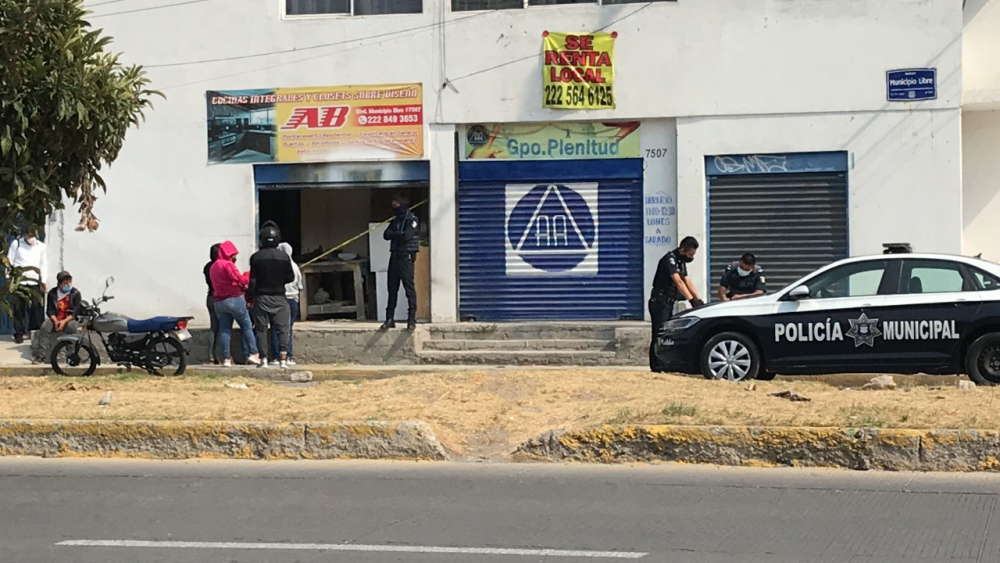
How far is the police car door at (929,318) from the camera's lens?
12.5 m

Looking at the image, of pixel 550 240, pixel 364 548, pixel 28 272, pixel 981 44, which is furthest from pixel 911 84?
pixel 364 548

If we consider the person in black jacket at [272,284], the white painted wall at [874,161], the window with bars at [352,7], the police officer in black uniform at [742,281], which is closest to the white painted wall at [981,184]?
the white painted wall at [874,161]

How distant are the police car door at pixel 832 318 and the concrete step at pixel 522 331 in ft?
16.7

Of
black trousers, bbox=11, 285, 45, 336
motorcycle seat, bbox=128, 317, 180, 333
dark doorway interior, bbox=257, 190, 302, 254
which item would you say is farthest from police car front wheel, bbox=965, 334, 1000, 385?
black trousers, bbox=11, 285, 45, 336

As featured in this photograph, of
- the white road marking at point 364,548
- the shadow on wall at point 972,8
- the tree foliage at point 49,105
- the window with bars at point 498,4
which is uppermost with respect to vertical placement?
the window with bars at point 498,4

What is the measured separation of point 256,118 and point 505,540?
13.3 m

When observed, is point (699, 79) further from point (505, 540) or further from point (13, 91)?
point (505, 540)

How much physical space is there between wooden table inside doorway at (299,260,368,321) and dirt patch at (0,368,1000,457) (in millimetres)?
6966

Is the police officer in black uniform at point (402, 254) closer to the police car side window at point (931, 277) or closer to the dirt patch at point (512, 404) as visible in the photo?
the dirt patch at point (512, 404)

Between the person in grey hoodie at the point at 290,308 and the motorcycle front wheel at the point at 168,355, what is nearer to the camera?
the motorcycle front wheel at the point at 168,355

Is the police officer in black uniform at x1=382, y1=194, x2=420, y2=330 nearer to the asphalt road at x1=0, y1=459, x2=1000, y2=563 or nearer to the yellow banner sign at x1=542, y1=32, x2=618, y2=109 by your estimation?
the yellow banner sign at x1=542, y1=32, x2=618, y2=109

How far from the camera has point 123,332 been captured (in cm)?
1536

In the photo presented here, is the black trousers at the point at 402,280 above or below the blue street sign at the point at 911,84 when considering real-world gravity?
below

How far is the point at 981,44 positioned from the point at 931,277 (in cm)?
743
